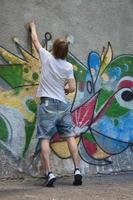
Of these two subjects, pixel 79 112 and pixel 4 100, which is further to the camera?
pixel 79 112

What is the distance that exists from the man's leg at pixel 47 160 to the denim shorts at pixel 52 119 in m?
0.08

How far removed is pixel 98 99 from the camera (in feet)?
23.8

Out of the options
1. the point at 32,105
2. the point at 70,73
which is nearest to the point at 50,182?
the point at 32,105

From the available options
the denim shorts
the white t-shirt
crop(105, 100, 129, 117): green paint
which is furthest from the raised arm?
crop(105, 100, 129, 117): green paint

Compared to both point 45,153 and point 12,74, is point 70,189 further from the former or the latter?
point 12,74

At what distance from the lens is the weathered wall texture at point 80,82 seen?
6.64m

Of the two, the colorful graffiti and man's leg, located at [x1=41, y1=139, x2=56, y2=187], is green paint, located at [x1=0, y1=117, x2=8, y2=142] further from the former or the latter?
man's leg, located at [x1=41, y1=139, x2=56, y2=187]

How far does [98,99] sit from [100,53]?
587mm

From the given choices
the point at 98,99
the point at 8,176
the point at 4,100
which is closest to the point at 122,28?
the point at 98,99

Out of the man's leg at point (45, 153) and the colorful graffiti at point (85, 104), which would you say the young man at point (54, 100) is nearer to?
the man's leg at point (45, 153)

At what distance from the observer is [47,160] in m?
6.36

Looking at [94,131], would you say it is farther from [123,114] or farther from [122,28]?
[122,28]

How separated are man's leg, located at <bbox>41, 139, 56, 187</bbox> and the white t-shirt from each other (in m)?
0.54

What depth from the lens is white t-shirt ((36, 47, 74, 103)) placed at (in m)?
6.45
